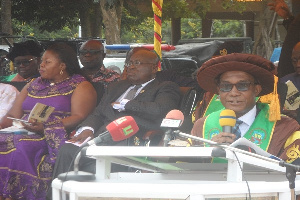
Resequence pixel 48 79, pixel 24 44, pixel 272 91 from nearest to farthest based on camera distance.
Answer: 1. pixel 272 91
2. pixel 48 79
3. pixel 24 44

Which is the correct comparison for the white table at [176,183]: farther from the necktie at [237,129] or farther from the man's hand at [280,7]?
the man's hand at [280,7]

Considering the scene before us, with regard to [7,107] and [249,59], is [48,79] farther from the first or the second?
[249,59]

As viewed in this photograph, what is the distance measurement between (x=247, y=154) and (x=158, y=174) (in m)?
0.78

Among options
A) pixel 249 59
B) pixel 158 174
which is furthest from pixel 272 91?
pixel 158 174

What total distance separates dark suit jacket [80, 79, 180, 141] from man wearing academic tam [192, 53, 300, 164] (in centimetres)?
137

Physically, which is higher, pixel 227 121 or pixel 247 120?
pixel 227 121

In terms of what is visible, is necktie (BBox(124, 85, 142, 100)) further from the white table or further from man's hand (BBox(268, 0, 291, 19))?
the white table

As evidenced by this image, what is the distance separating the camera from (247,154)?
3943 mm

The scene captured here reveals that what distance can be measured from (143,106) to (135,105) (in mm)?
84

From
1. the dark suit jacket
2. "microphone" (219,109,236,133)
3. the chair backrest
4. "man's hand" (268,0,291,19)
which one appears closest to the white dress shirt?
"microphone" (219,109,236,133)

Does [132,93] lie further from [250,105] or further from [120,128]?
[120,128]

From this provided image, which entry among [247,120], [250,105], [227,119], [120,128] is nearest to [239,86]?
[250,105]

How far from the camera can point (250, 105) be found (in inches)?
217

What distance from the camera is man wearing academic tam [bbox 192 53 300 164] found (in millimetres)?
5191
